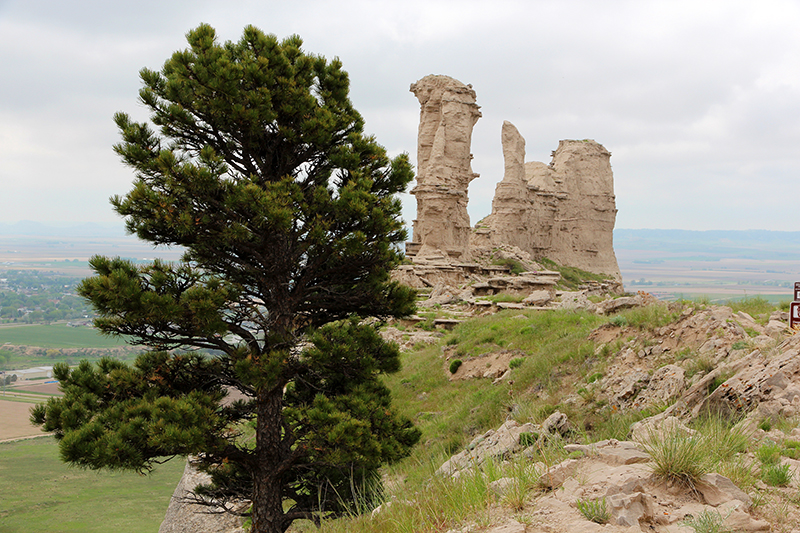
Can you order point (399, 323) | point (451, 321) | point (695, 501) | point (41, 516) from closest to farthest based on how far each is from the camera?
1. point (695, 501)
2. point (41, 516)
3. point (451, 321)
4. point (399, 323)

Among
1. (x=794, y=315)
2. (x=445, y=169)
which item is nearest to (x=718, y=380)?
(x=794, y=315)

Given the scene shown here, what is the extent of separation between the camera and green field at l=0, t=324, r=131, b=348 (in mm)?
A: 63812

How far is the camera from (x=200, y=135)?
33.3 feet

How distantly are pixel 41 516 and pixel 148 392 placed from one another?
18.6m

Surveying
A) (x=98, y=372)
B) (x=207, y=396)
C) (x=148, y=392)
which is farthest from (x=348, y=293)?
(x=98, y=372)

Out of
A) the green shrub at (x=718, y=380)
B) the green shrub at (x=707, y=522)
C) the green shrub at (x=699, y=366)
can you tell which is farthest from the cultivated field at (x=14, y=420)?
the green shrub at (x=707, y=522)

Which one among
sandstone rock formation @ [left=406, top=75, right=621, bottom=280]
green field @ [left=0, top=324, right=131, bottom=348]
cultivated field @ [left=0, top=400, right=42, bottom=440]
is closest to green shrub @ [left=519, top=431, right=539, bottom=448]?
sandstone rock formation @ [left=406, top=75, right=621, bottom=280]

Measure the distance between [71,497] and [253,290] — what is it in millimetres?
21258

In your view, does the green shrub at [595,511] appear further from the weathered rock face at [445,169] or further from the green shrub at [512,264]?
the green shrub at [512,264]

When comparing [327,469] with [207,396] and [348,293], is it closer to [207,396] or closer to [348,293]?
[207,396]

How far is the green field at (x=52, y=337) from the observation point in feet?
209

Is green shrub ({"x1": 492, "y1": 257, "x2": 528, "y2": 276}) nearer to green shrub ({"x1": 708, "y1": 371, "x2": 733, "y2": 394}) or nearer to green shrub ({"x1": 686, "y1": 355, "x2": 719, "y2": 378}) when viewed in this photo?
green shrub ({"x1": 686, "y1": 355, "x2": 719, "y2": 378})

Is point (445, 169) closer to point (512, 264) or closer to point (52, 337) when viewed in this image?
point (512, 264)

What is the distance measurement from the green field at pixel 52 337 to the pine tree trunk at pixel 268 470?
197 feet
